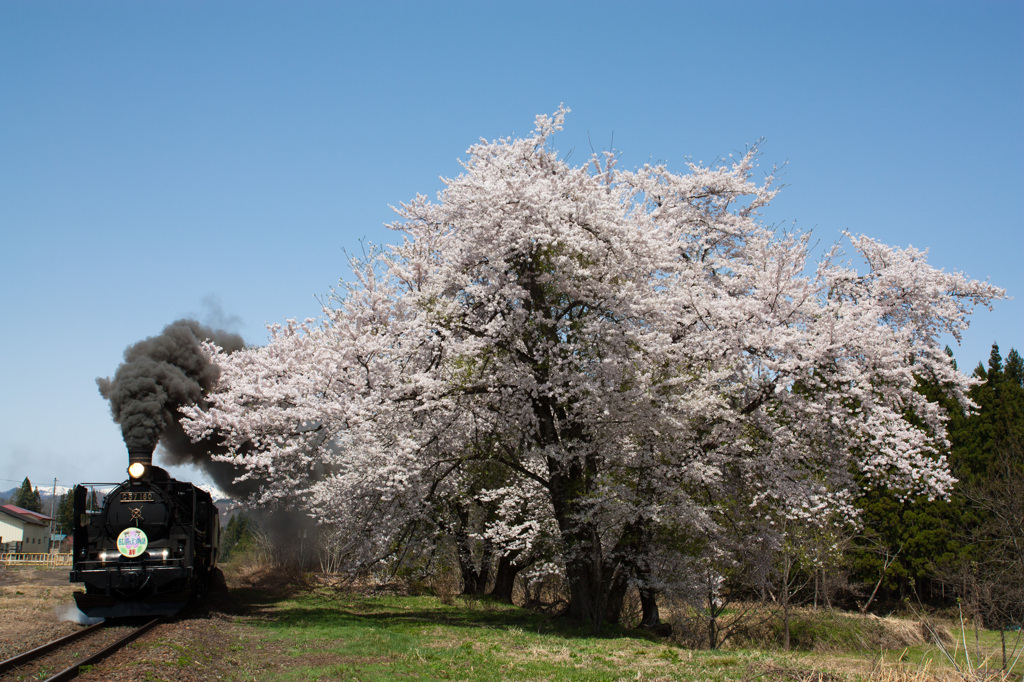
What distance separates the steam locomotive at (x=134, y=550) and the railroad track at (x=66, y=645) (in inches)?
56.3

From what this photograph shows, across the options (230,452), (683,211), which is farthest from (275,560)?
(683,211)

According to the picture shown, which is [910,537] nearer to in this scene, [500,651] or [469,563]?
[469,563]

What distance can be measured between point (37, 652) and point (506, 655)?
734 centimetres

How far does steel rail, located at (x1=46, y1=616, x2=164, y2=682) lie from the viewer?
31.5 feet

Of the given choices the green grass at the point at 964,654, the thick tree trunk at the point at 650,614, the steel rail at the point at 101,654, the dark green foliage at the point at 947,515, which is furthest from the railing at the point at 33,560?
the green grass at the point at 964,654

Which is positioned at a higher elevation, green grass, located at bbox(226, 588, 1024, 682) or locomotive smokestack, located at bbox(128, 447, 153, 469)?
locomotive smokestack, located at bbox(128, 447, 153, 469)

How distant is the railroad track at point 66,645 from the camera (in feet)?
32.6

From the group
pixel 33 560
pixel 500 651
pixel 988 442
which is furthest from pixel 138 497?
pixel 33 560

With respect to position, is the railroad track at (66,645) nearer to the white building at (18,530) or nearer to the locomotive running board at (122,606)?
the locomotive running board at (122,606)

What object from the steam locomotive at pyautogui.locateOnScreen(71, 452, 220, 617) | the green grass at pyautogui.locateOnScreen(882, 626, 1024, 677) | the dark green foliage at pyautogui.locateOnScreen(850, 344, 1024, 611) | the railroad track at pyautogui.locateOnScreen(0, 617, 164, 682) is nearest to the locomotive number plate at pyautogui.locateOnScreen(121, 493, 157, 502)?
the steam locomotive at pyautogui.locateOnScreen(71, 452, 220, 617)

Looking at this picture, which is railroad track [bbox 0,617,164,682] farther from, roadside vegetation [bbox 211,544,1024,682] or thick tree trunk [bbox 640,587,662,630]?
thick tree trunk [bbox 640,587,662,630]

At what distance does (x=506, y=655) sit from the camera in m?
12.9

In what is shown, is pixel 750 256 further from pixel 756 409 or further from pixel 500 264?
pixel 500 264

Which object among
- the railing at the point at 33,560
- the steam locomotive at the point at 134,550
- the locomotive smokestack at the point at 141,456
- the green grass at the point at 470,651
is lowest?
the railing at the point at 33,560
